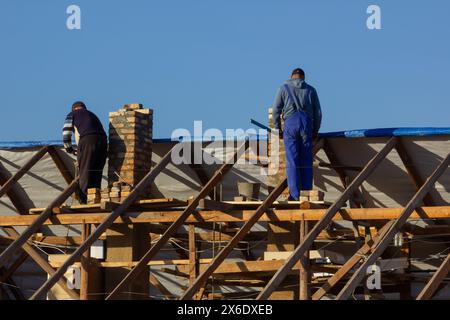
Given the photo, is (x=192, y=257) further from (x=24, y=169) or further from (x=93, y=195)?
(x=24, y=169)

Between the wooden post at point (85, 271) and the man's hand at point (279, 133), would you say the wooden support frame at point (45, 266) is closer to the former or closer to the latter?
the wooden post at point (85, 271)

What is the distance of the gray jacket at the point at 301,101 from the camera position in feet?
64.7

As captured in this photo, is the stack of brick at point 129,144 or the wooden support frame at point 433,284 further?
the stack of brick at point 129,144

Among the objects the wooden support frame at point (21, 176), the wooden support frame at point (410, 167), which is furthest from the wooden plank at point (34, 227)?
the wooden support frame at point (410, 167)

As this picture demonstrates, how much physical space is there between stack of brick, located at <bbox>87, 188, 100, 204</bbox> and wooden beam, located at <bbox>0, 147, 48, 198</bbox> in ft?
4.72

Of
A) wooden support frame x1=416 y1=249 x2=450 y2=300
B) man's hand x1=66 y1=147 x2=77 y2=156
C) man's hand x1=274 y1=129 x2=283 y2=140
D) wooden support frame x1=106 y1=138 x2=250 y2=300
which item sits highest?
man's hand x1=274 y1=129 x2=283 y2=140

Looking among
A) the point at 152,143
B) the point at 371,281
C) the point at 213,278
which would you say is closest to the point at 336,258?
the point at 371,281

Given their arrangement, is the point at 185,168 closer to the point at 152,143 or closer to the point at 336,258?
the point at 152,143

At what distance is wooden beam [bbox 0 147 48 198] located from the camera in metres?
21.1

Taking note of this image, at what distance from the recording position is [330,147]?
66.8 feet

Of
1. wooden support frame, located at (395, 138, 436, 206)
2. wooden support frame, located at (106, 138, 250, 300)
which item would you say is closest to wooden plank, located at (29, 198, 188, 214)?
wooden support frame, located at (106, 138, 250, 300)

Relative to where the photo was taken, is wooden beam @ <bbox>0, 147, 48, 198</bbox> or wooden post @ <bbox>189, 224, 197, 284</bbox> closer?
wooden post @ <bbox>189, 224, 197, 284</bbox>

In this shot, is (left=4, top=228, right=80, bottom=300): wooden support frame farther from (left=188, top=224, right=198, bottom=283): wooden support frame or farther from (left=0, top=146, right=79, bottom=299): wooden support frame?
(left=188, top=224, right=198, bottom=283): wooden support frame
